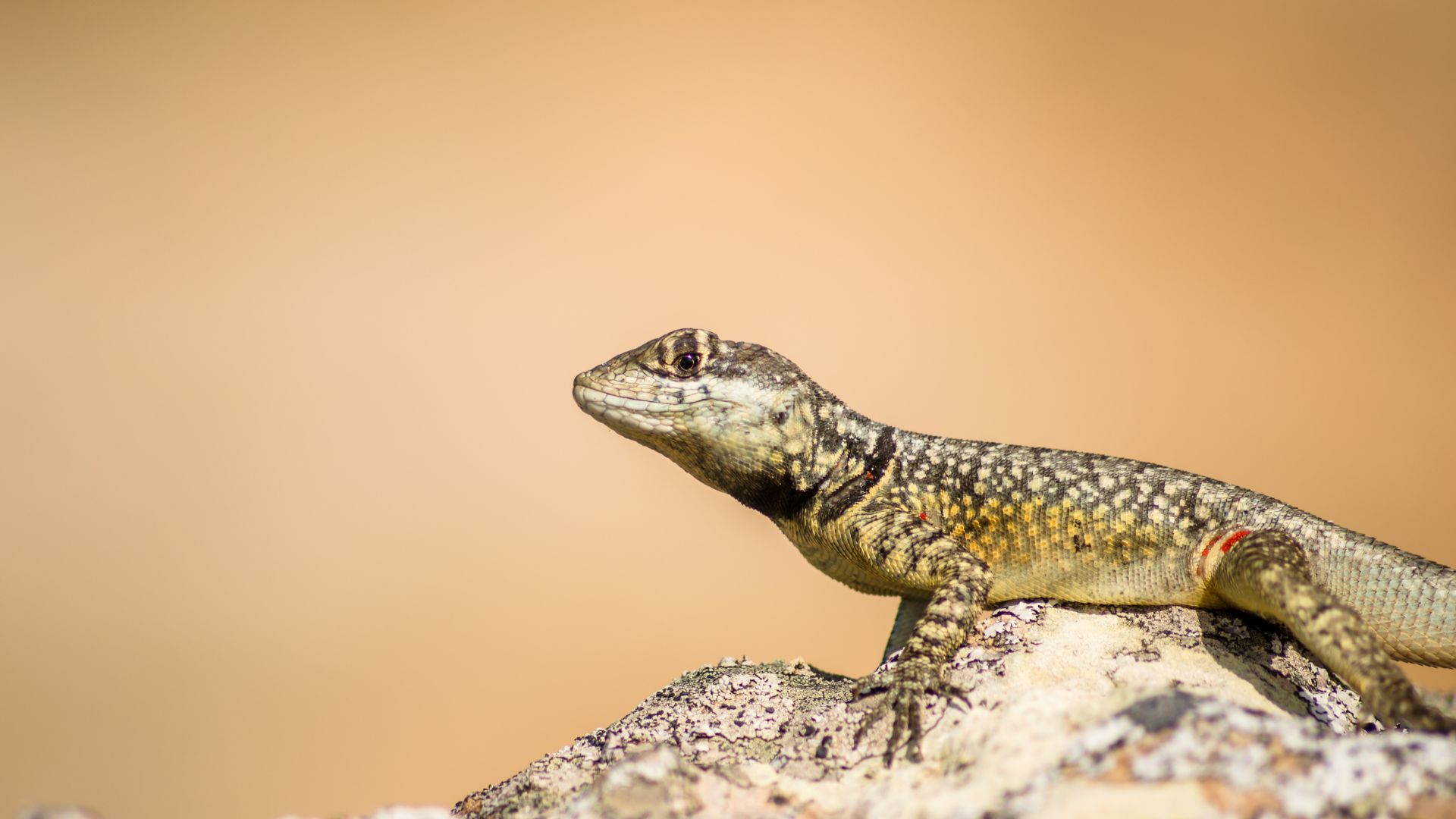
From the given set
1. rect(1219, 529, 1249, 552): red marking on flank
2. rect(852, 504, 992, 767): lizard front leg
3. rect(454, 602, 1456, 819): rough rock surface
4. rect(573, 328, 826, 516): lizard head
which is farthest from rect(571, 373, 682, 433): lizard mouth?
rect(1219, 529, 1249, 552): red marking on flank

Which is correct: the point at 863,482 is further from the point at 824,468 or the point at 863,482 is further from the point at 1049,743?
the point at 1049,743

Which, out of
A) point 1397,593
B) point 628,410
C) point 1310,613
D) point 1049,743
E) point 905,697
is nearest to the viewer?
point 1049,743

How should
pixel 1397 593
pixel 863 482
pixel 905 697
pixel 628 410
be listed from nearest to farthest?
pixel 905 697 → pixel 1397 593 → pixel 628 410 → pixel 863 482

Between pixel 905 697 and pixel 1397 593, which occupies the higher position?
pixel 1397 593

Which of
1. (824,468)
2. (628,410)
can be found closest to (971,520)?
(824,468)

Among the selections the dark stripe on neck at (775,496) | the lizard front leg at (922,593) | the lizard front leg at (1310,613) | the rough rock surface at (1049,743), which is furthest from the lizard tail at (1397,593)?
the dark stripe on neck at (775,496)

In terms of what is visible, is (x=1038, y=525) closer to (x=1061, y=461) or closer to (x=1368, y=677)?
(x=1061, y=461)

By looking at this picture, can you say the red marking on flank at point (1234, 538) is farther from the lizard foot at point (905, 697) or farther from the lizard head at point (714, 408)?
the lizard head at point (714, 408)

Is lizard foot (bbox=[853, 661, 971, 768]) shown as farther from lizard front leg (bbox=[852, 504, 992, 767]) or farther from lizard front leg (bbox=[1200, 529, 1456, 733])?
lizard front leg (bbox=[1200, 529, 1456, 733])
